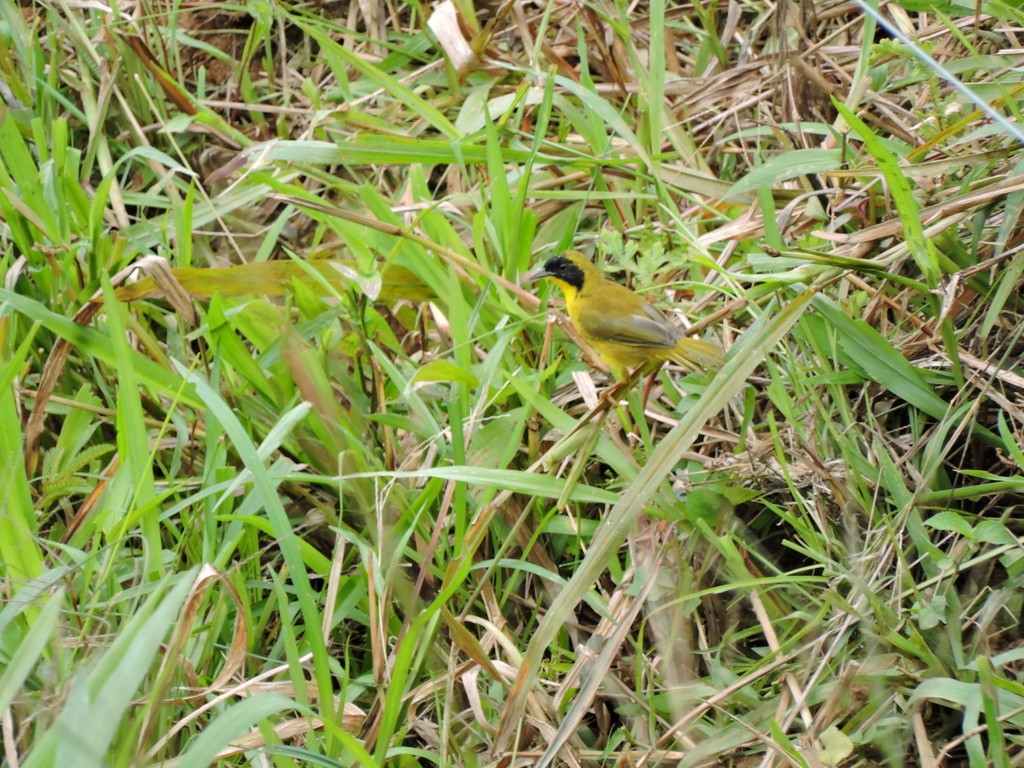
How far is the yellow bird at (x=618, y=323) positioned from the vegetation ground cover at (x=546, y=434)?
90 millimetres

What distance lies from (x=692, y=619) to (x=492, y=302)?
1.22m

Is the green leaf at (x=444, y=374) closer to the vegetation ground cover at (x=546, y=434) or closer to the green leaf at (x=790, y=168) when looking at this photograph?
the vegetation ground cover at (x=546, y=434)

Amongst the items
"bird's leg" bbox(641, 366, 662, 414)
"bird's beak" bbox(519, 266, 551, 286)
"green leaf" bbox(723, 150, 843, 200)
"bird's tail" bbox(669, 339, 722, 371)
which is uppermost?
"green leaf" bbox(723, 150, 843, 200)

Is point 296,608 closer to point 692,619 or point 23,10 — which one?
point 692,619

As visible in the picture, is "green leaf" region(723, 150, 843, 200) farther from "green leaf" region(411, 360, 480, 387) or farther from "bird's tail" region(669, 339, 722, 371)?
"green leaf" region(411, 360, 480, 387)

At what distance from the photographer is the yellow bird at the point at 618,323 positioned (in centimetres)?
323

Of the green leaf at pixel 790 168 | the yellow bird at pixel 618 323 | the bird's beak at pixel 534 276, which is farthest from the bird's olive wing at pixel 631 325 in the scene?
the green leaf at pixel 790 168

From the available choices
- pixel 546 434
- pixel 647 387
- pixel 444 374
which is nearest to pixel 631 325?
pixel 647 387

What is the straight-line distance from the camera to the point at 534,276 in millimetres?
3607

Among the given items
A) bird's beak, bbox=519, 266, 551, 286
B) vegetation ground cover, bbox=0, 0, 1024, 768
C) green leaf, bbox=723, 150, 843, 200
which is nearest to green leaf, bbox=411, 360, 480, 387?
vegetation ground cover, bbox=0, 0, 1024, 768

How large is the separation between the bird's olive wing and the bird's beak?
0.61 feet

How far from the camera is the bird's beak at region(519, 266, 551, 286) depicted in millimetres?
3609

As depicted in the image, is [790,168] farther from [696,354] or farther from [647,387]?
[647,387]

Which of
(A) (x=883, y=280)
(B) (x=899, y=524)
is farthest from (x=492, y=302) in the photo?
(B) (x=899, y=524)
